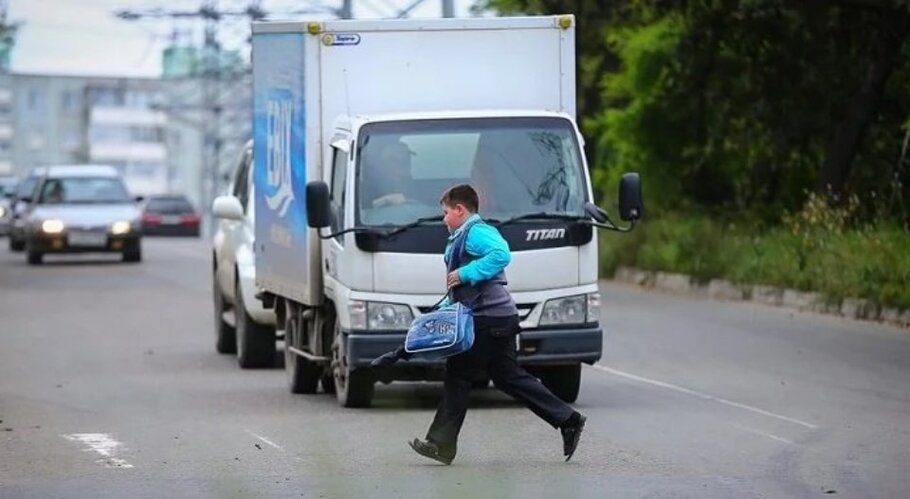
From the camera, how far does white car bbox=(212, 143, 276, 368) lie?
1875cm

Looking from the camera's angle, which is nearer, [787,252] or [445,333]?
[445,333]

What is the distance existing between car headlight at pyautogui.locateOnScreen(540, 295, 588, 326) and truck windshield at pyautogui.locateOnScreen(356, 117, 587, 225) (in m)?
0.61

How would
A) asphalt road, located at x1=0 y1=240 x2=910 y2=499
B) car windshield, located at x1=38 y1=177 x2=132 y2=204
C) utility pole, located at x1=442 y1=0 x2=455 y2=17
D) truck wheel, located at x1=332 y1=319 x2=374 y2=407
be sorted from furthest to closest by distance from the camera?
car windshield, located at x1=38 y1=177 x2=132 y2=204, utility pole, located at x1=442 y1=0 x2=455 y2=17, truck wheel, located at x1=332 y1=319 x2=374 y2=407, asphalt road, located at x1=0 y1=240 x2=910 y2=499

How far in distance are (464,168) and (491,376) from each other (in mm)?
3008

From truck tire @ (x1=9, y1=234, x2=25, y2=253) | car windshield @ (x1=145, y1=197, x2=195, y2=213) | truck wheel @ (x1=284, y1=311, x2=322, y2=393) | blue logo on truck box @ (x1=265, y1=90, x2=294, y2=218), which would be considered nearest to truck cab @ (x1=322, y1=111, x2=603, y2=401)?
blue logo on truck box @ (x1=265, y1=90, x2=294, y2=218)

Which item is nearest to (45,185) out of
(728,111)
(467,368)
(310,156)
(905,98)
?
(728,111)

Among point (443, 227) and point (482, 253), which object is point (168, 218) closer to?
point (443, 227)

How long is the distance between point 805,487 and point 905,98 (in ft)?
69.1

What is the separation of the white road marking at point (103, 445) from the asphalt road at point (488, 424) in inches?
1.1

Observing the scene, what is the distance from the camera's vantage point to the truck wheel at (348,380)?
14648 mm

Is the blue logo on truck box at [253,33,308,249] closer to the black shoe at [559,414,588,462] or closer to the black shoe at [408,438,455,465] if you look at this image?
the black shoe at [408,438,455,465]

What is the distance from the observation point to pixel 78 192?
3975 centimetres

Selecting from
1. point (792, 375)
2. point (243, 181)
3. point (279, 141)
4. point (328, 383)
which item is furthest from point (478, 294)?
point (243, 181)

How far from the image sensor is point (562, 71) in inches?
600
